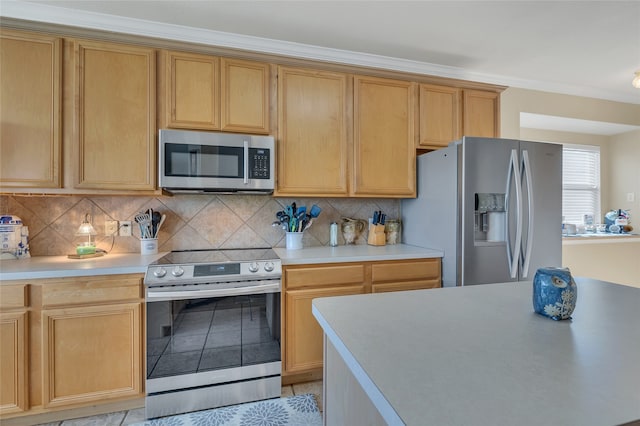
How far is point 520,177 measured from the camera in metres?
2.22

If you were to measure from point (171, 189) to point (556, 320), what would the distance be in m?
2.18

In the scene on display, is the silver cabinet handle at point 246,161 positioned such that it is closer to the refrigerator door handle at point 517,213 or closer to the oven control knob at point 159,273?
the oven control knob at point 159,273

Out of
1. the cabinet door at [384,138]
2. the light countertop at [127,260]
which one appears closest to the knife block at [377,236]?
the light countertop at [127,260]

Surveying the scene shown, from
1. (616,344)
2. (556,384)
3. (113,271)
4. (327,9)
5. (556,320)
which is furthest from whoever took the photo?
(327,9)

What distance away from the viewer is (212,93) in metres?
2.11

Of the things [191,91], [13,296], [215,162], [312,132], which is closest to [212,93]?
[191,91]

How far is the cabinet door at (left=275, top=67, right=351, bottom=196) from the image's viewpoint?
226 cm

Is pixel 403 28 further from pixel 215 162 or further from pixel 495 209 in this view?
pixel 215 162

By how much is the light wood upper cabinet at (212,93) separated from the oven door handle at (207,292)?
3.75ft

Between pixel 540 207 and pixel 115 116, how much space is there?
126 inches

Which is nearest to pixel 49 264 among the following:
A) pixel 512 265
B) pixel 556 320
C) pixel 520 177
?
pixel 556 320

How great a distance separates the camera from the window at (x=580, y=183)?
12.7 ft

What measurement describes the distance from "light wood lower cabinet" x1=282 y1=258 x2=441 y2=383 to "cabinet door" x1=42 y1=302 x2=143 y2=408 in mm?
905

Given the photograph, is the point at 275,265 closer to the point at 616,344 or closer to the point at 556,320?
the point at 556,320
